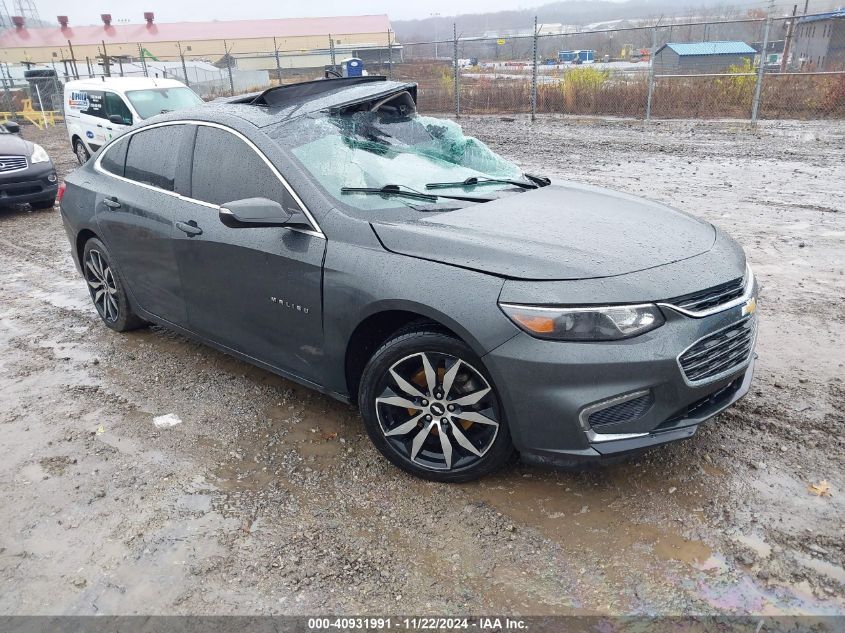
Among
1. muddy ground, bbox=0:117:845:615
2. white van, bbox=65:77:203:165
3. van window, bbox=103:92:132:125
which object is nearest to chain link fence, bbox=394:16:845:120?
white van, bbox=65:77:203:165

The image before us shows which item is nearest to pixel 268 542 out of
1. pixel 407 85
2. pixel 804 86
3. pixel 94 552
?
pixel 94 552

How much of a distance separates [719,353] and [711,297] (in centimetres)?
25

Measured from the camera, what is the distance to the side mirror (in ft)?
10.1

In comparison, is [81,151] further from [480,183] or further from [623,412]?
[623,412]

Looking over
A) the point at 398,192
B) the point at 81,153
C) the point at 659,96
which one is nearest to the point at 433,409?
the point at 398,192

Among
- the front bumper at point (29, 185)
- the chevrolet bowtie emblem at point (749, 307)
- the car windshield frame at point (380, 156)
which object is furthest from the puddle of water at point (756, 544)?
the front bumper at point (29, 185)

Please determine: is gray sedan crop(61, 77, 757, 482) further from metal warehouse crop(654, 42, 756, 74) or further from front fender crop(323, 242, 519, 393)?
metal warehouse crop(654, 42, 756, 74)

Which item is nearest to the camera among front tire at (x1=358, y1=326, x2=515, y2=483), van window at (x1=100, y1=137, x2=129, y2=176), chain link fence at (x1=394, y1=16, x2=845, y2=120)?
front tire at (x1=358, y1=326, x2=515, y2=483)

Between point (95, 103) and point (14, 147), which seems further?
point (95, 103)

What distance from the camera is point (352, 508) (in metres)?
2.95

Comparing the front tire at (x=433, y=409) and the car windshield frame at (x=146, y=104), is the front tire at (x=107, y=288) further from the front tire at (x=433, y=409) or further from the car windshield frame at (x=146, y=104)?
the car windshield frame at (x=146, y=104)

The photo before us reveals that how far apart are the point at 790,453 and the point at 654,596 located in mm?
1303

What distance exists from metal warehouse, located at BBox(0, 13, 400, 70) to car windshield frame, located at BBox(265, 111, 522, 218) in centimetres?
5384

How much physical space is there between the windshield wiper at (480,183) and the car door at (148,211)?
1.57m
